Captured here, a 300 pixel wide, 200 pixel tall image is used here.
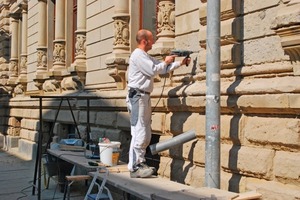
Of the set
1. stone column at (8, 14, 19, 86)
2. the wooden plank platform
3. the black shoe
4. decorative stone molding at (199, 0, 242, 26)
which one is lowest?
the wooden plank platform

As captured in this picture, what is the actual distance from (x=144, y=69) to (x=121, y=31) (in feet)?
11.0

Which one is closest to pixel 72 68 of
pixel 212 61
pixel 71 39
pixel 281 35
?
pixel 71 39

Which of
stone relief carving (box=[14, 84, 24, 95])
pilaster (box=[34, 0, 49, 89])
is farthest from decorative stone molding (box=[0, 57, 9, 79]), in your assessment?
pilaster (box=[34, 0, 49, 89])

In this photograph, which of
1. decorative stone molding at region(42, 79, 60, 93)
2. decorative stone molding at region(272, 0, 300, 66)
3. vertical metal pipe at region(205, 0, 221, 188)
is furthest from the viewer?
decorative stone molding at region(42, 79, 60, 93)

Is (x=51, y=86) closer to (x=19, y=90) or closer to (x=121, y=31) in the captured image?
(x=19, y=90)

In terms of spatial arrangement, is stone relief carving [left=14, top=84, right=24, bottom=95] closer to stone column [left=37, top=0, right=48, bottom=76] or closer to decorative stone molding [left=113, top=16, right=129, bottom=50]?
stone column [left=37, top=0, right=48, bottom=76]

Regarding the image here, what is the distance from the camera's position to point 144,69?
604 centimetres

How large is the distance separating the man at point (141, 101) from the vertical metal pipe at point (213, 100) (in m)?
0.93

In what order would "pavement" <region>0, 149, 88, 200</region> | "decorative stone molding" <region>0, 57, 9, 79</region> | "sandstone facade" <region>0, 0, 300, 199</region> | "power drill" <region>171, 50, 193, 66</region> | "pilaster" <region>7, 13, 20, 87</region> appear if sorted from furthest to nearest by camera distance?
"decorative stone molding" <region>0, 57, 9, 79</region>, "pilaster" <region>7, 13, 20, 87</region>, "pavement" <region>0, 149, 88, 200</region>, "power drill" <region>171, 50, 193, 66</region>, "sandstone facade" <region>0, 0, 300, 199</region>

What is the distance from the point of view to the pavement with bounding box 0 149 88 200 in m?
8.89

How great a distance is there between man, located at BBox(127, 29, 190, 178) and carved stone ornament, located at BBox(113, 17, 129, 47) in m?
3.10

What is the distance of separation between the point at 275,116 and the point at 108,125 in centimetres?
497

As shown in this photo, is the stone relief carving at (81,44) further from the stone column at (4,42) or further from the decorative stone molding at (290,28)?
the stone column at (4,42)

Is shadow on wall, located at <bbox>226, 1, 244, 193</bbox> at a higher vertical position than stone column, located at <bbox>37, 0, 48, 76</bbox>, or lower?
lower
